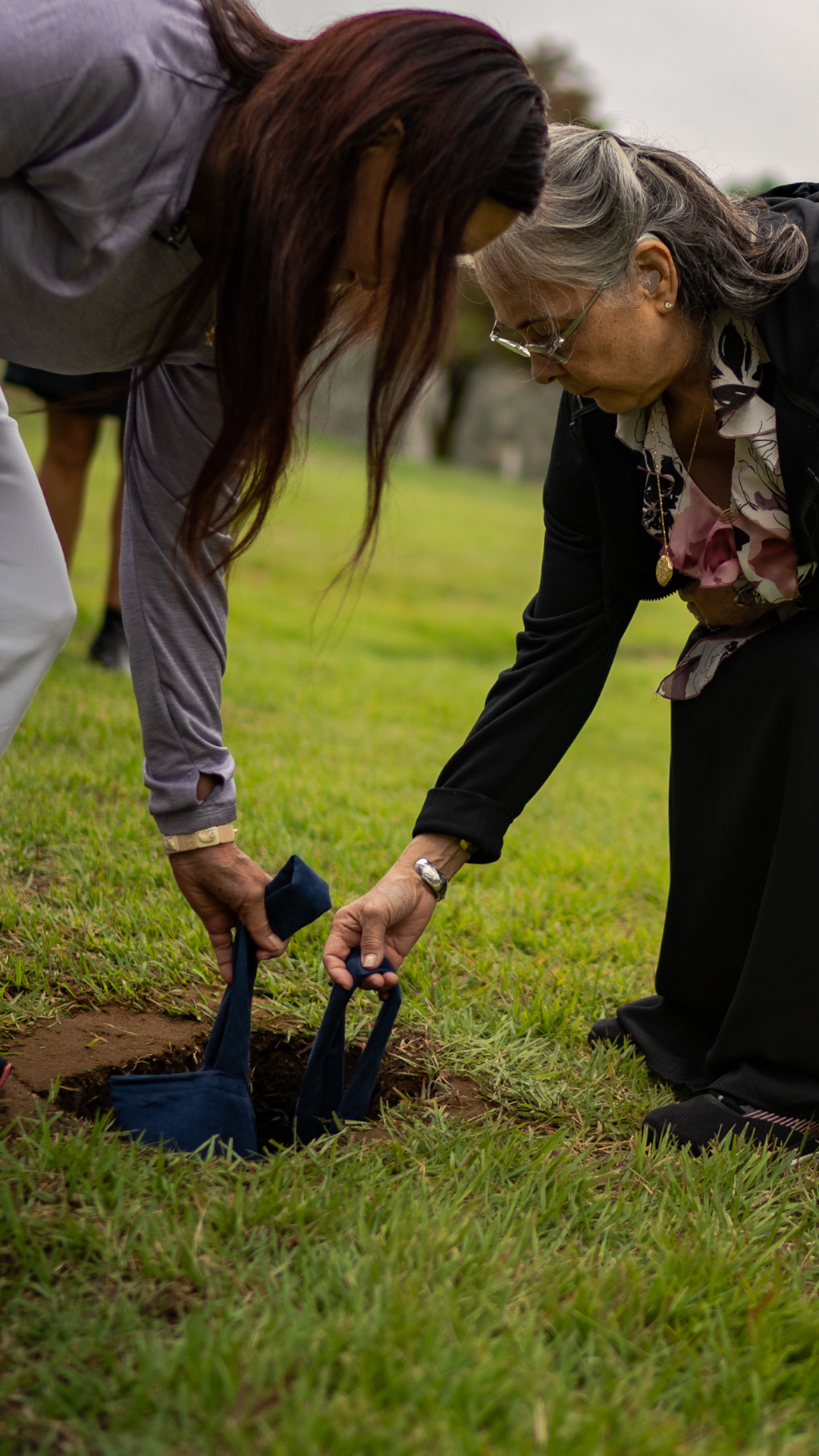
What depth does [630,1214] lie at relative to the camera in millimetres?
1725

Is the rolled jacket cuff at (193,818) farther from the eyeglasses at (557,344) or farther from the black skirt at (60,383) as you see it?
the black skirt at (60,383)

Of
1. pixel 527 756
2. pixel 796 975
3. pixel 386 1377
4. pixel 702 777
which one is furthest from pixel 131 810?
pixel 386 1377

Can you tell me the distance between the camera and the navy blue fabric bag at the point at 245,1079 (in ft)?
A: 5.82

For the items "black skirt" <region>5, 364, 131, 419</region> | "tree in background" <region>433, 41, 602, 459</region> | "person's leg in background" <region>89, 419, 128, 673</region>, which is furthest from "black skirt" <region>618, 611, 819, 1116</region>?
"tree in background" <region>433, 41, 602, 459</region>

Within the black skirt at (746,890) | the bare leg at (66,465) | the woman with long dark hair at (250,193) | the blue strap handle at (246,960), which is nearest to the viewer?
the woman with long dark hair at (250,193)

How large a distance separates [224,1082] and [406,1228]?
39cm

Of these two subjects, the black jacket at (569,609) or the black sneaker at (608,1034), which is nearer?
the black jacket at (569,609)

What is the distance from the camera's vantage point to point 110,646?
480cm

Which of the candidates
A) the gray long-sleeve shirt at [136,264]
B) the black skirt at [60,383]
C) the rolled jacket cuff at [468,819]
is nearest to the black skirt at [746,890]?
the rolled jacket cuff at [468,819]

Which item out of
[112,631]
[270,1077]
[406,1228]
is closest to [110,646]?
[112,631]

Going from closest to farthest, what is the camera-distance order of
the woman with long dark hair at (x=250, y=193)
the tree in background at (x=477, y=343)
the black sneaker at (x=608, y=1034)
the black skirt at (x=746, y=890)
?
the woman with long dark hair at (x=250, y=193)
the black skirt at (x=746, y=890)
the black sneaker at (x=608, y=1034)
the tree in background at (x=477, y=343)

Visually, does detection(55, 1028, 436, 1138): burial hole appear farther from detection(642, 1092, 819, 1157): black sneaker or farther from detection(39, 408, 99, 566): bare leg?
detection(39, 408, 99, 566): bare leg

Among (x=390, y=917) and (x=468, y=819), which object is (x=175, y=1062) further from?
(x=468, y=819)

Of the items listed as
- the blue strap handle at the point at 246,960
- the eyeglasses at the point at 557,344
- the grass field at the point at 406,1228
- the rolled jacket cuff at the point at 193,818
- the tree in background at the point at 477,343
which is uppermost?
the tree in background at the point at 477,343
